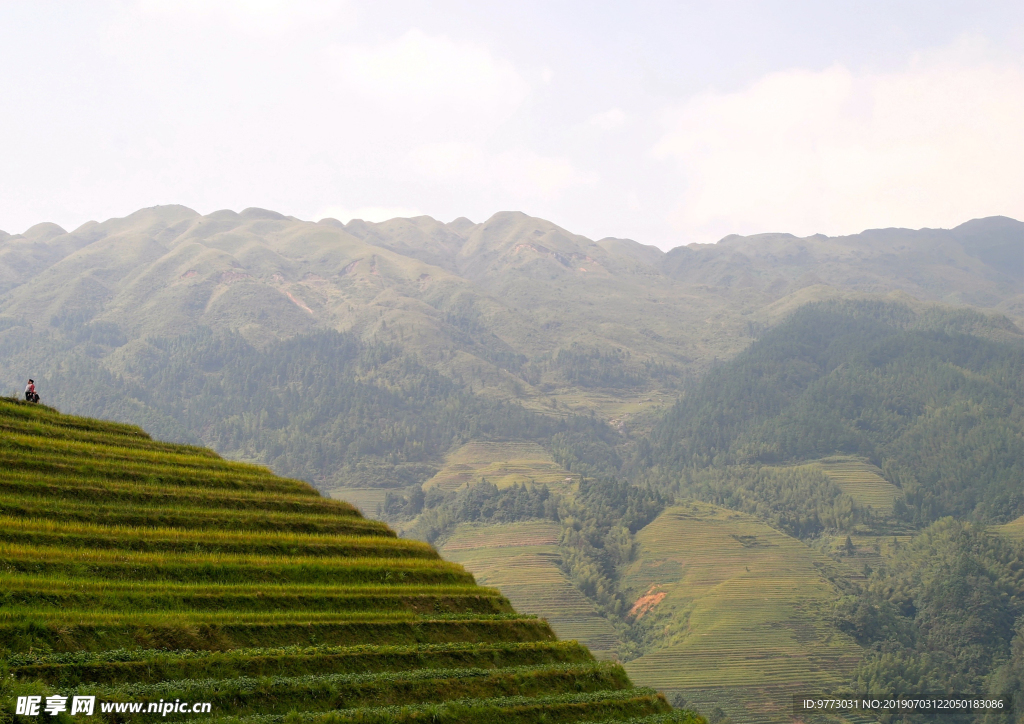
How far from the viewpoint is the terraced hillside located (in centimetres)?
2367

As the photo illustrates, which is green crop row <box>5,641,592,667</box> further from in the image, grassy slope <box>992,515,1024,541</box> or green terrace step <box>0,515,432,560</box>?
grassy slope <box>992,515,1024,541</box>

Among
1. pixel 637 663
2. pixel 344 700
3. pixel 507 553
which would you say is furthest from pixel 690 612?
pixel 344 700

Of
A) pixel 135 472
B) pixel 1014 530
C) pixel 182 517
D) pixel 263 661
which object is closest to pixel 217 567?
pixel 182 517

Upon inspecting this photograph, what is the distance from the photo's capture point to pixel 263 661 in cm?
2609

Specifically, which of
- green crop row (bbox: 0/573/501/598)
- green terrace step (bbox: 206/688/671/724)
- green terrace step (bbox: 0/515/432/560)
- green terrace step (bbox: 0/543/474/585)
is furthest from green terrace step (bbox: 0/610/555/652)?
green terrace step (bbox: 0/515/432/560)

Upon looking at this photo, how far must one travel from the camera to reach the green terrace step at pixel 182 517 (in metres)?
31.7

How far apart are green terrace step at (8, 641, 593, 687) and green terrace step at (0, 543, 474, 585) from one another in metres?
Result: 5.29

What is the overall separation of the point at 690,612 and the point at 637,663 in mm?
22896

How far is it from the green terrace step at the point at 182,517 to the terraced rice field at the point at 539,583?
309 feet

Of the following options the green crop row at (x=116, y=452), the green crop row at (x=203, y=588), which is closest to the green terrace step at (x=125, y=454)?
the green crop row at (x=116, y=452)

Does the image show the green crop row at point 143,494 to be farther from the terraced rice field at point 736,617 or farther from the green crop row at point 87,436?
the terraced rice field at point 736,617

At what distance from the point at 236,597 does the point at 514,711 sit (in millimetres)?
10841

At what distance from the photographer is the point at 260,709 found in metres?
23.9


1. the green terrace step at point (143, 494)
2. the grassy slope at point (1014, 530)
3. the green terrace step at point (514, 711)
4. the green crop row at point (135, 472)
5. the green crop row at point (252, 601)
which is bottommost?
the grassy slope at point (1014, 530)
